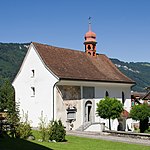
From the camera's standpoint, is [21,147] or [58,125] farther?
[58,125]

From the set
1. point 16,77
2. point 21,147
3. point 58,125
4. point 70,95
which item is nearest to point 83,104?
point 70,95

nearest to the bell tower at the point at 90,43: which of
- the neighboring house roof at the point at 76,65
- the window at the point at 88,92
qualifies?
the neighboring house roof at the point at 76,65

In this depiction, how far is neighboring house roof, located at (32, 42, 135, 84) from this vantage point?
34281 millimetres

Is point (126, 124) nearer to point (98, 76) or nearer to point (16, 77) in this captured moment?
point (98, 76)

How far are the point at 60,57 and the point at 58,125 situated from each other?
1448cm

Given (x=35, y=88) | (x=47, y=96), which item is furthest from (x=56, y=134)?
(x=35, y=88)

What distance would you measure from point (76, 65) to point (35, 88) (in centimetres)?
567

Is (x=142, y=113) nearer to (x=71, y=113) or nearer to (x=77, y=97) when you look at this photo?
(x=77, y=97)

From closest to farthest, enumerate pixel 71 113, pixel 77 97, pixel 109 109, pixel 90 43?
1. pixel 109 109
2. pixel 71 113
3. pixel 77 97
4. pixel 90 43

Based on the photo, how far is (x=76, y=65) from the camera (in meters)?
37.2

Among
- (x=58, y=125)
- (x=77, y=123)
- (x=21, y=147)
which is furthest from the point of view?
(x=77, y=123)

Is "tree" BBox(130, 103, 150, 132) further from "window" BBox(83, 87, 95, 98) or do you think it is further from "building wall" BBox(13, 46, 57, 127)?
"building wall" BBox(13, 46, 57, 127)

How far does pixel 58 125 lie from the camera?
923 inches

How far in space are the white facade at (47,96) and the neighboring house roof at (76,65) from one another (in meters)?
0.59
